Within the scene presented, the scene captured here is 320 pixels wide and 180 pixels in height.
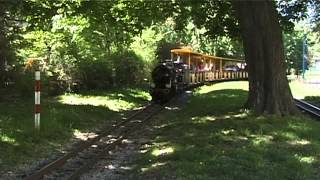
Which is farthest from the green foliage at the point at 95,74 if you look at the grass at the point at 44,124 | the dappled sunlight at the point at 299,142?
the dappled sunlight at the point at 299,142

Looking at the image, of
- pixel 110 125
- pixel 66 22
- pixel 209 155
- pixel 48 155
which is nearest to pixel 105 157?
pixel 48 155

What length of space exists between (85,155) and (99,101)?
12.6 meters

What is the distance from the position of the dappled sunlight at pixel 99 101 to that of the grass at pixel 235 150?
6419mm

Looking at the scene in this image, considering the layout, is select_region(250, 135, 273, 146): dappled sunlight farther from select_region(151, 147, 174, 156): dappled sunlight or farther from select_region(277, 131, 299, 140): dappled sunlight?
select_region(151, 147, 174, 156): dappled sunlight

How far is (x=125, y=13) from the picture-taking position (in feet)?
81.2

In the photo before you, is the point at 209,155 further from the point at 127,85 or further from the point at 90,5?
the point at 127,85

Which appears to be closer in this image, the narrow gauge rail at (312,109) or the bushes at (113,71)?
the narrow gauge rail at (312,109)

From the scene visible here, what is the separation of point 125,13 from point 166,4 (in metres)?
1.88

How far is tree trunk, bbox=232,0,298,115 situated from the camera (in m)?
17.0

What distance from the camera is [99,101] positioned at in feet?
80.1

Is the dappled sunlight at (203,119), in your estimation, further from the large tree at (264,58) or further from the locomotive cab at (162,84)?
the locomotive cab at (162,84)

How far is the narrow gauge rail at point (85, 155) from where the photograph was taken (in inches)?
386

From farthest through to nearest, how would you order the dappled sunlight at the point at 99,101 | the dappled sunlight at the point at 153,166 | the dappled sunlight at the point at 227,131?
the dappled sunlight at the point at 99,101
the dappled sunlight at the point at 227,131
the dappled sunlight at the point at 153,166

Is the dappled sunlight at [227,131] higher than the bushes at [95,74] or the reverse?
the reverse
